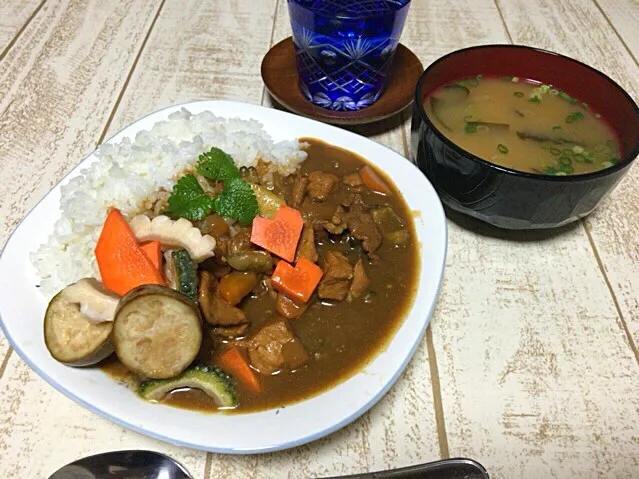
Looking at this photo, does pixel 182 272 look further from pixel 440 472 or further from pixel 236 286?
pixel 440 472

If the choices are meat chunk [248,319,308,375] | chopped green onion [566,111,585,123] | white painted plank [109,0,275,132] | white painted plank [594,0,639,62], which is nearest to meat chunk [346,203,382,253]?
meat chunk [248,319,308,375]

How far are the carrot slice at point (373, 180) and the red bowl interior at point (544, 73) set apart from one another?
1.10 feet

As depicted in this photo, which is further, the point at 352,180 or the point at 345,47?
the point at 345,47

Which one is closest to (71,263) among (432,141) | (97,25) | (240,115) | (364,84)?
(240,115)

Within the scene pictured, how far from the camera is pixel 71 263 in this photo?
172 centimetres

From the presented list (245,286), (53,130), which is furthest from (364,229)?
(53,130)

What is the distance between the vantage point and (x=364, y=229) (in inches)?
75.0

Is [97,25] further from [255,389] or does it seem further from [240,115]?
[255,389]

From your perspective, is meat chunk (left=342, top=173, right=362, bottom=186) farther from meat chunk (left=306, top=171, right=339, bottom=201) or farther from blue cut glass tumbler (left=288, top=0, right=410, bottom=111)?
blue cut glass tumbler (left=288, top=0, right=410, bottom=111)

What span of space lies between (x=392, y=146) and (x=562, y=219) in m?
0.87

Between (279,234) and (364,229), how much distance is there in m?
0.31

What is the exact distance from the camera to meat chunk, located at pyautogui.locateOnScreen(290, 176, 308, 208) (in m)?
2.00

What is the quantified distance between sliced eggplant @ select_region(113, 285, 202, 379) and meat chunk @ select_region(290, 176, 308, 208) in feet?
2.22

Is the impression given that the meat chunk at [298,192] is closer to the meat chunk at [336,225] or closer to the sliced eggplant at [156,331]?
the meat chunk at [336,225]
